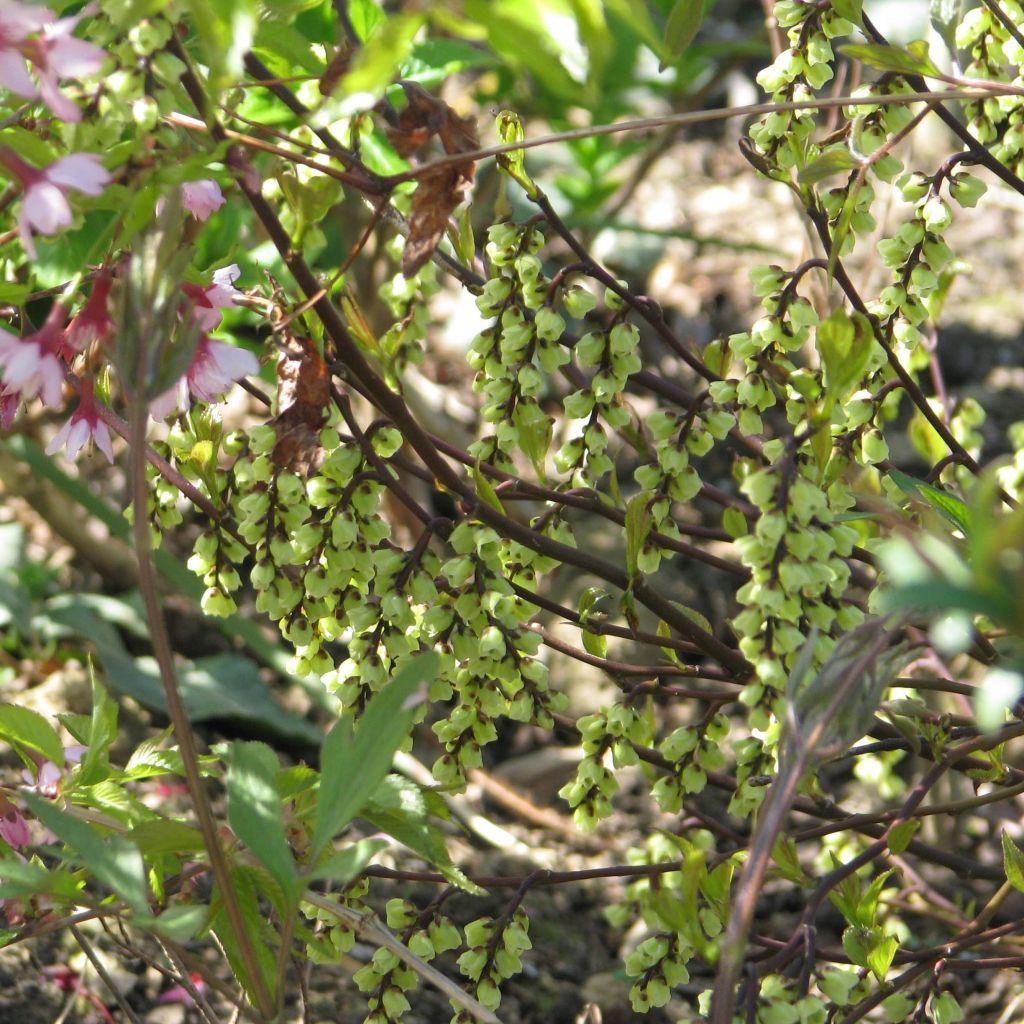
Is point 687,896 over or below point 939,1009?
over

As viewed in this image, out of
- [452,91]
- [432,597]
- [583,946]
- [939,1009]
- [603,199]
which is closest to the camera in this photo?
[432,597]

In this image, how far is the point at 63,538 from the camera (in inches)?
89.7

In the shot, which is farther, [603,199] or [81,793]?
[603,199]

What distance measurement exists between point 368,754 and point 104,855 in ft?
0.58

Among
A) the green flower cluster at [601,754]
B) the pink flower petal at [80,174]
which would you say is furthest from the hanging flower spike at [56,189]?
the green flower cluster at [601,754]

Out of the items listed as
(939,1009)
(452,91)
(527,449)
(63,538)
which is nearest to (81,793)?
(527,449)

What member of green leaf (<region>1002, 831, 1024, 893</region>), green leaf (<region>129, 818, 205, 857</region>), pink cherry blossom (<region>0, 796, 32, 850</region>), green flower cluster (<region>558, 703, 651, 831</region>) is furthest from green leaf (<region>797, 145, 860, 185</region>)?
pink cherry blossom (<region>0, 796, 32, 850</region>)

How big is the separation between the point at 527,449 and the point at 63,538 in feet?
4.53

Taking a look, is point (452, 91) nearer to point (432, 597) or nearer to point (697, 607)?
point (697, 607)

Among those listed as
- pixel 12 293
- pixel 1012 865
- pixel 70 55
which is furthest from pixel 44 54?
pixel 1012 865

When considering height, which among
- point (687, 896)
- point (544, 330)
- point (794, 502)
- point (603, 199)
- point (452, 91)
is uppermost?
point (452, 91)

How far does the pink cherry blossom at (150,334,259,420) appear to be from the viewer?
998 mm

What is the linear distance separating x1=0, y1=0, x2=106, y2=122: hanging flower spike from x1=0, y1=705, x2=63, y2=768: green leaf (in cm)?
48

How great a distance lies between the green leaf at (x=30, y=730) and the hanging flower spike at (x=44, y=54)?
0.48 metres
